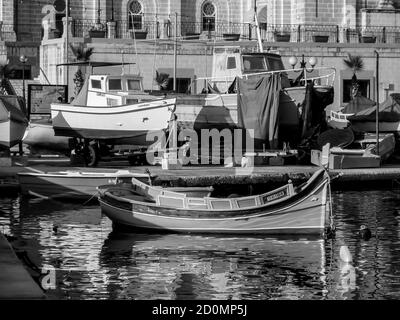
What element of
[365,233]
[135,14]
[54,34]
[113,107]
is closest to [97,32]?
[54,34]

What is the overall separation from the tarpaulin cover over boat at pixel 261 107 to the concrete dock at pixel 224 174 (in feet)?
11.6

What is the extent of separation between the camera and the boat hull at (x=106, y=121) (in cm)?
4769

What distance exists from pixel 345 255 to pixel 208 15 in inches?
1652

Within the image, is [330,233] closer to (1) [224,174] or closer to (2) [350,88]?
(1) [224,174]

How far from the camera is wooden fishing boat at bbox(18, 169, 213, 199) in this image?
136 feet

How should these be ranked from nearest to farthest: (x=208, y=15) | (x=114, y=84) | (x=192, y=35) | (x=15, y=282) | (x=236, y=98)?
(x=15, y=282)
(x=114, y=84)
(x=236, y=98)
(x=192, y=35)
(x=208, y=15)

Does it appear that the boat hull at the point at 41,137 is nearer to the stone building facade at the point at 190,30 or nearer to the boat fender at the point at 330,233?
the stone building facade at the point at 190,30

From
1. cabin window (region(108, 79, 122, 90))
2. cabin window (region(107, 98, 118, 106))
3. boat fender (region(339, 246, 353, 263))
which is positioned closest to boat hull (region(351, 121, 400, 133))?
cabin window (region(108, 79, 122, 90))

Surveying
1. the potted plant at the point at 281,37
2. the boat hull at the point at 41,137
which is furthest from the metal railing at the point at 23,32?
the boat hull at the point at 41,137

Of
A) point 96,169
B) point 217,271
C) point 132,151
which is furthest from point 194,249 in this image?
point 132,151

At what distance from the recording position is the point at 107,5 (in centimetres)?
6844

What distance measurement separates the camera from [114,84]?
50531mm
